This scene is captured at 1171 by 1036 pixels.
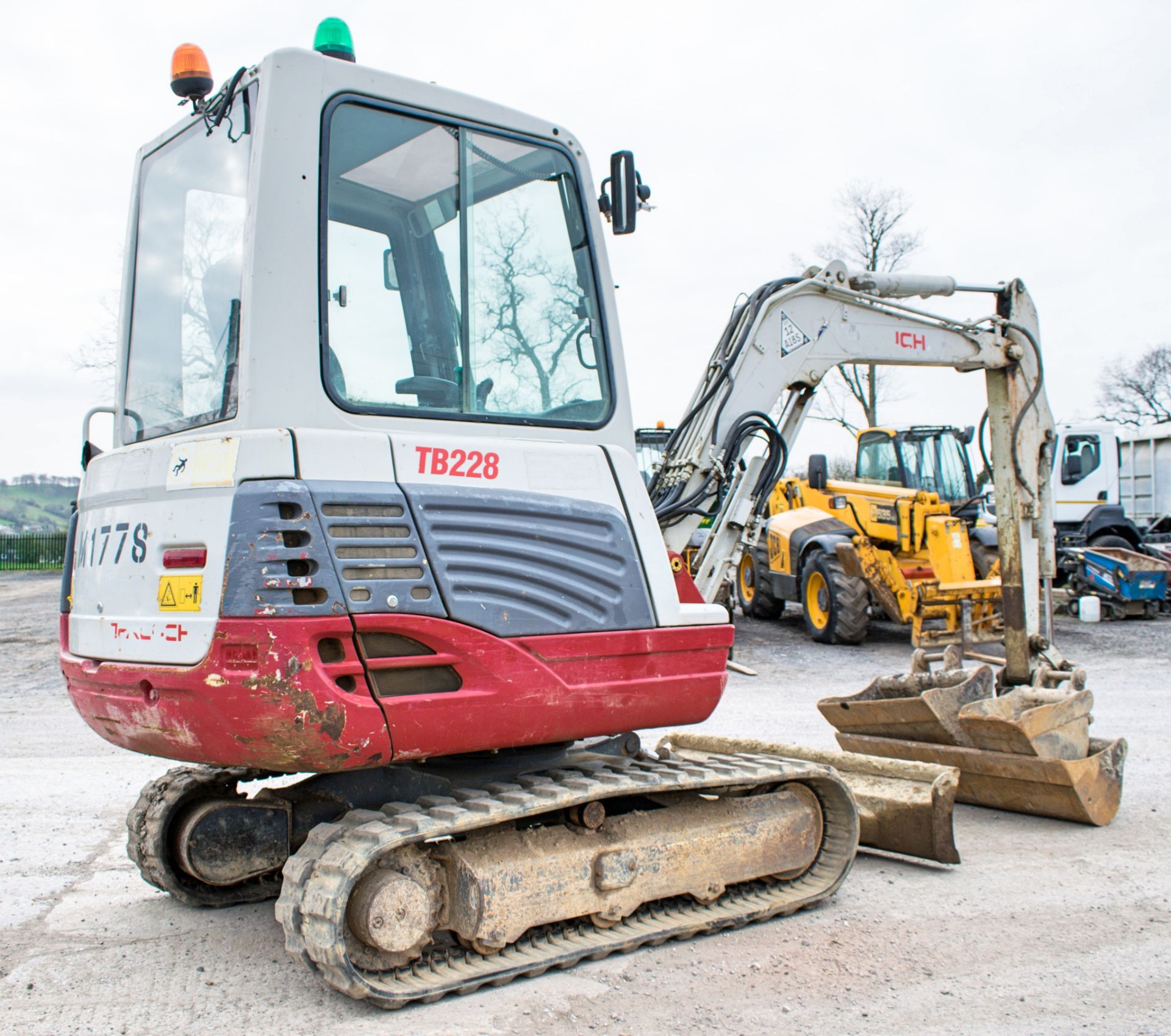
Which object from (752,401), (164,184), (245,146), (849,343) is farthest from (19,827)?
(849,343)

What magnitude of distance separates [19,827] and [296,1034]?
3.04m

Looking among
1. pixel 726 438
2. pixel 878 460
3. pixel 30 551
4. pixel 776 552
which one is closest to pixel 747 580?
pixel 776 552

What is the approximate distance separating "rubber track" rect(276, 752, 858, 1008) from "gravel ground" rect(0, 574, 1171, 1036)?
0.23 ft

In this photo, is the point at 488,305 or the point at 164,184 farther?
the point at 164,184

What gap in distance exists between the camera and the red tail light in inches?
129

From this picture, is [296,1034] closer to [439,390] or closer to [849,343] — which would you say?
[439,390]

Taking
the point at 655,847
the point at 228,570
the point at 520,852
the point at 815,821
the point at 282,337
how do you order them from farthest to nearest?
the point at 815,821, the point at 655,847, the point at 520,852, the point at 282,337, the point at 228,570

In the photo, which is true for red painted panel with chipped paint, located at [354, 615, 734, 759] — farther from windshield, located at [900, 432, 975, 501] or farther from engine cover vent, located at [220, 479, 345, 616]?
windshield, located at [900, 432, 975, 501]

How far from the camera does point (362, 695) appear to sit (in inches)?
128

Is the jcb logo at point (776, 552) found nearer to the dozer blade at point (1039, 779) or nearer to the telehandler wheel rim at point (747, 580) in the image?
the telehandler wheel rim at point (747, 580)

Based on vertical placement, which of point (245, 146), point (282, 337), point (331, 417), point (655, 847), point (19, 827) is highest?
point (245, 146)

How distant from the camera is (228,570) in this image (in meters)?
3.16

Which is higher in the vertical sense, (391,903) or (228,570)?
(228,570)

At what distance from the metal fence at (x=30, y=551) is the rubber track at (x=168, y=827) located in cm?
3188
